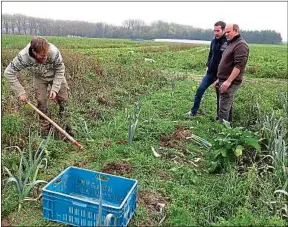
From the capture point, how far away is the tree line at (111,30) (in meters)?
40.3

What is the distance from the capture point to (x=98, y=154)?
421cm

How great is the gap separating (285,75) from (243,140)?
11819 millimetres

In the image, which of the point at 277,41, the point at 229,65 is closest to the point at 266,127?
the point at 229,65

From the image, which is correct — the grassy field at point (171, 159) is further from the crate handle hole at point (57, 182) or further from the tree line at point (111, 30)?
the tree line at point (111, 30)

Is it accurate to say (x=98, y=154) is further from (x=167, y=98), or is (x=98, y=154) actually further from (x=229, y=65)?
(x=167, y=98)

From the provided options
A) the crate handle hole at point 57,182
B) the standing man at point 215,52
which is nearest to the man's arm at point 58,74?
the crate handle hole at point 57,182

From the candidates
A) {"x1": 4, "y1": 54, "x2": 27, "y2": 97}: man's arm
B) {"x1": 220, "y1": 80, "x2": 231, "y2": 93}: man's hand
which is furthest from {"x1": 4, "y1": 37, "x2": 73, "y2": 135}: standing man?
{"x1": 220, "y1": 80, "x2": 231, "y2": 93}: man's hand

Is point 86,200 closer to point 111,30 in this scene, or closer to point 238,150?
point 238,150

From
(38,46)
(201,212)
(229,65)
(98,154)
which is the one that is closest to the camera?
(201,212)

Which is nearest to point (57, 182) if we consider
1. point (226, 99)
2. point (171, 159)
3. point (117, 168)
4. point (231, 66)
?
point (117, 168)

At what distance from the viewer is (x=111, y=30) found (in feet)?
198

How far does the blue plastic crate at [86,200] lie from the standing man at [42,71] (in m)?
1.42

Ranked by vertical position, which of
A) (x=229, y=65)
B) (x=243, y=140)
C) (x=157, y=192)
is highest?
(x=229, y=65)

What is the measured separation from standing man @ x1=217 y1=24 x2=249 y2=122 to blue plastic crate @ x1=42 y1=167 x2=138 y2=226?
8.39 feet
